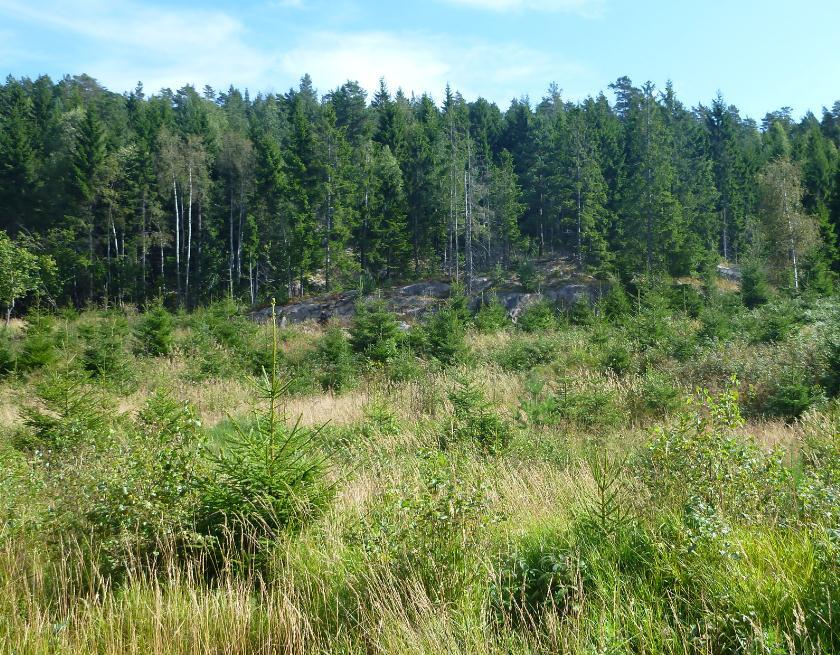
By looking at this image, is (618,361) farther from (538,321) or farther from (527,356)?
(538,321)

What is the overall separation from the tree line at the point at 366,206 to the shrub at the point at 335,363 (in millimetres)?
22611

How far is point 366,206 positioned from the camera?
48094 millimetres

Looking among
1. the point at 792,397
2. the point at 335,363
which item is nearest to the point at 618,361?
the point at 792,397

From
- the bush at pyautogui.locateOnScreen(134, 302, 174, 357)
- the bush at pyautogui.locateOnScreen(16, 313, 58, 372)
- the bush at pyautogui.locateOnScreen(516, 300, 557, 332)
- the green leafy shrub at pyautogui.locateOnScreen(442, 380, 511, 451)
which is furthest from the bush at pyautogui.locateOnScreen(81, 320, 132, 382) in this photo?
the bush at pyautogui.locateOnScreen(516, 300, 557, 332)

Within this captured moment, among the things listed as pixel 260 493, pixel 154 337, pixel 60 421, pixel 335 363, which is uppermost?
pixel 260 493

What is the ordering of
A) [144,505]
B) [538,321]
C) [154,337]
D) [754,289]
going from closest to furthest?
[144,505], [154,337], [538,321], [754,289]

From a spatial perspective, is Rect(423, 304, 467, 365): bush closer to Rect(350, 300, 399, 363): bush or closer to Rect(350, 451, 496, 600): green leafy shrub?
Rect(350, 300, 399, 363): bush

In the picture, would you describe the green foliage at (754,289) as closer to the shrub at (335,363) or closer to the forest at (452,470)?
the forest at (452,470)

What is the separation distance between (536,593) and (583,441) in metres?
5.51

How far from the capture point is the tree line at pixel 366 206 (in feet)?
136

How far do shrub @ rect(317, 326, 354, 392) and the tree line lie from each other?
22.6 m

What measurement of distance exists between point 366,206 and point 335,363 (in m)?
32.1

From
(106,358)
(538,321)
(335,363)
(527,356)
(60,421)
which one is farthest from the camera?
(538,321)

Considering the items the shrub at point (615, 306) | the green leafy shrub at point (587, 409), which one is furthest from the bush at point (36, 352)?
the shrub at point (615, 306)
